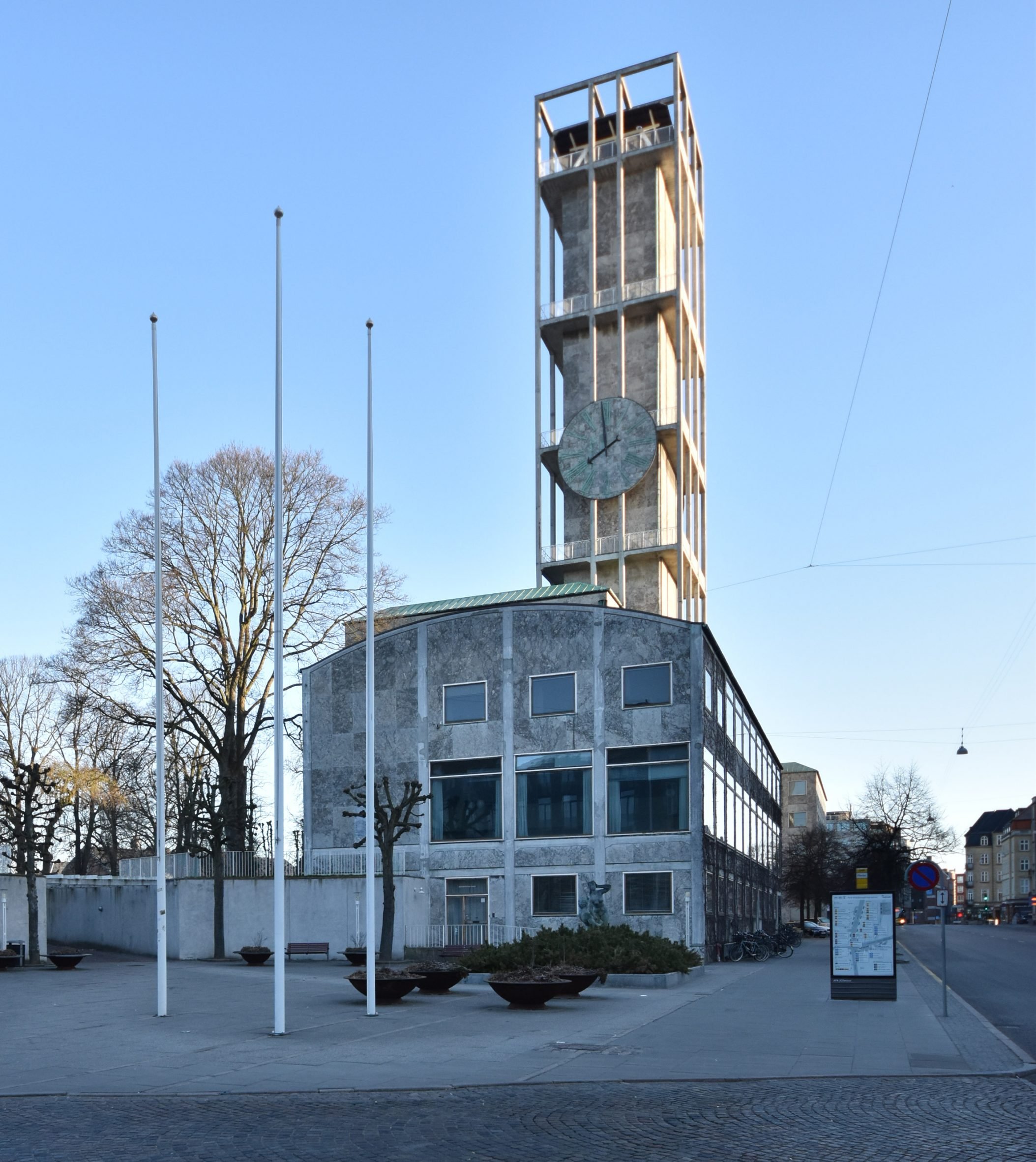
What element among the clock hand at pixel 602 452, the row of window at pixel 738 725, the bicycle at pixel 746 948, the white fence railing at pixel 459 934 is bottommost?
the bicycle at pixel 746 948

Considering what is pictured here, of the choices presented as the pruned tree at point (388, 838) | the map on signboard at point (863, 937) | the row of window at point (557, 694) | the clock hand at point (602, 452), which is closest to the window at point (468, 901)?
the pruned tree at point (388, 838)

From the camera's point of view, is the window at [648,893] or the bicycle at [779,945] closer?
the window at [648,893]

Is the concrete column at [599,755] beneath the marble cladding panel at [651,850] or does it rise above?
above

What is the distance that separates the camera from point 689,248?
69.6 metres

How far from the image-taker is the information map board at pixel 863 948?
25.2 m

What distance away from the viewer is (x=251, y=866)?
139 ft

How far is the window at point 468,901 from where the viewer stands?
43312 mm

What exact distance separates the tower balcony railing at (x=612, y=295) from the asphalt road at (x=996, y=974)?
110 ft

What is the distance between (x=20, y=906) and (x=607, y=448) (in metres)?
34.6

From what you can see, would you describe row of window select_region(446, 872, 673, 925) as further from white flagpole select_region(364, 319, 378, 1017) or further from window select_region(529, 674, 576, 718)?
white flagpole select_region(364, 319, 378, 1017)

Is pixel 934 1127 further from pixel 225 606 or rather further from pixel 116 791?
pixel 116 791

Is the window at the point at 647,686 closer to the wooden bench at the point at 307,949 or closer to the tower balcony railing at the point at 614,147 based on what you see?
the wooden bench at the point at 307,949

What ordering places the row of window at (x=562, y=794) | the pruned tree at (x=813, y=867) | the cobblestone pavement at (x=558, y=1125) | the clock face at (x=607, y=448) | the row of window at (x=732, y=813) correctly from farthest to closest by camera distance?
the pruned tree at (x=813, y=867)
the clock face at (x=607, y=448)
the row of window at (x=732, y=813)
the row of window at (x=562, y=794)
the cobblestone pavement at (x=558, y=1125)

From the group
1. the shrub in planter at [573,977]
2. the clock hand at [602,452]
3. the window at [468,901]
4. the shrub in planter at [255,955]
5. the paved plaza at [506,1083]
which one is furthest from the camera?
the clock hand at [602,452]
